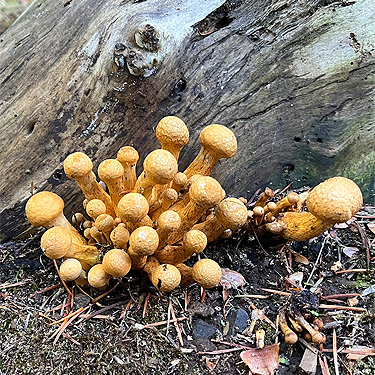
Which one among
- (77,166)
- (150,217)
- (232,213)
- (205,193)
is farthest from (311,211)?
(77,166)

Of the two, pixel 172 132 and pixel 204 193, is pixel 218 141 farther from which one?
pixel 204 193

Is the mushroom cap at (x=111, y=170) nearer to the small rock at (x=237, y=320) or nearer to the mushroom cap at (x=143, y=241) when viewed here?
the mushroom cap at (x=143, y=241)

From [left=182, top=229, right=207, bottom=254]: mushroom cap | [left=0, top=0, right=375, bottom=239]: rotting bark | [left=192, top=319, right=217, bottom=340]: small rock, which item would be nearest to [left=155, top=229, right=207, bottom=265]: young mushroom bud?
[left=182, top=229, right=207, bottom=254]: mushroom cap

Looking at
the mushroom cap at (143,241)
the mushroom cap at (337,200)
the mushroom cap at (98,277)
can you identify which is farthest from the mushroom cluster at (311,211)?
the mushroom cap at (98,277)

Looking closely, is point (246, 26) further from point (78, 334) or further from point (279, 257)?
point (78, 334)

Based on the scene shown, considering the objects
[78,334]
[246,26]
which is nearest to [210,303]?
[78,334]

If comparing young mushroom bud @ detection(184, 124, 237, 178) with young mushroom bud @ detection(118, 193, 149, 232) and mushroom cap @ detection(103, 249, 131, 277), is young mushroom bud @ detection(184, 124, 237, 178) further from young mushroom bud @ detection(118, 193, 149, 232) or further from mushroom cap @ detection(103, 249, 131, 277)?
mushroom cap @ detection(103, 249, 131, 277)
